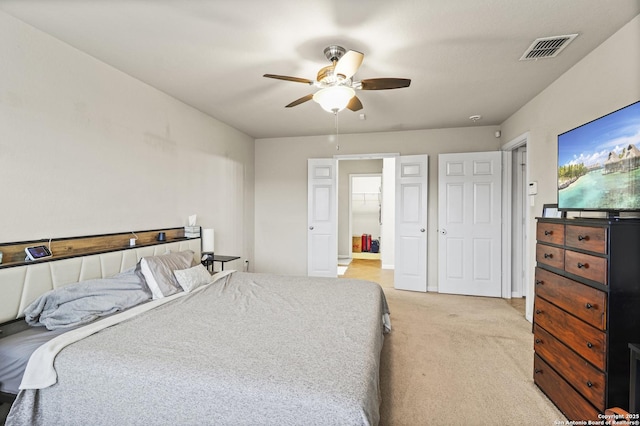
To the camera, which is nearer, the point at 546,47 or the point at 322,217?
the point at 546,47

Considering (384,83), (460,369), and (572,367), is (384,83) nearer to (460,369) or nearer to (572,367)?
(572,367)

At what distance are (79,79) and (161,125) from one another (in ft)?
2.88

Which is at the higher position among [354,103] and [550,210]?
[354,103]

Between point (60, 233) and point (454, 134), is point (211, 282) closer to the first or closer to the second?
point (60, 233)

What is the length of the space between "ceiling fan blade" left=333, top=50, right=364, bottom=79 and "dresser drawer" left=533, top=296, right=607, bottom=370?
2104 millimetres

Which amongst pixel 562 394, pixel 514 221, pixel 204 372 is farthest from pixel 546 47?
pixel 204 372

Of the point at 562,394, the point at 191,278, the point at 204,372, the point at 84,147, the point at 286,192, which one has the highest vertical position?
the point at 84,147

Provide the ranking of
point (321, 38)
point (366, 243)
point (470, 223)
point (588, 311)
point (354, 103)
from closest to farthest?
point (588, 311)
point (321, 38)
point (354, 103)
point (470, 223)
point (366, 243)

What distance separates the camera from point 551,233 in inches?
80.4

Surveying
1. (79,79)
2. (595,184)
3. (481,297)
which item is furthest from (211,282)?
(481,297)

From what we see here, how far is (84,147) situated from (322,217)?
11.4 feet

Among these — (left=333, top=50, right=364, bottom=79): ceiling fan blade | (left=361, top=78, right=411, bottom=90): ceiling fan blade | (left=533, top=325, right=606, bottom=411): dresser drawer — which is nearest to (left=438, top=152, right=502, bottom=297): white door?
(left=533, top=325, right=606, bottom=411): dresser drawer

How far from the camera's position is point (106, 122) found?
8.62 feet

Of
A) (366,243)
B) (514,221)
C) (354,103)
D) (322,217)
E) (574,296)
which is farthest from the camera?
(366,243)
